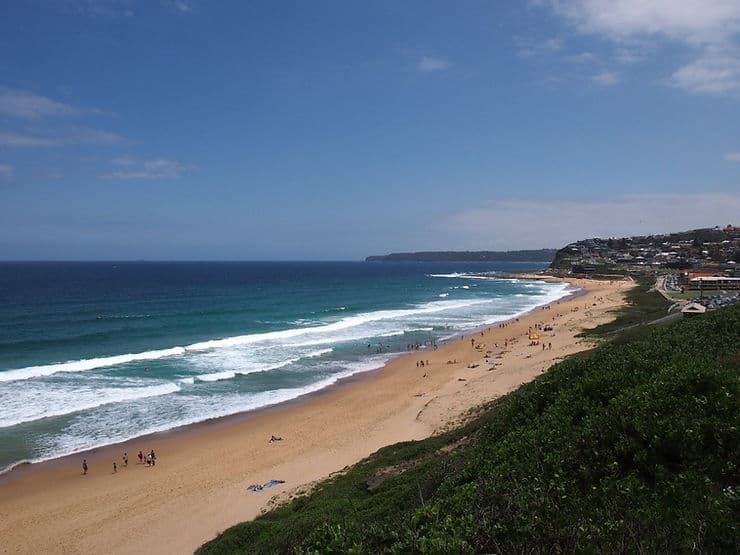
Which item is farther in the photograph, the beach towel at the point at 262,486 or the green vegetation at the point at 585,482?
the beach towel at the point at 262,486

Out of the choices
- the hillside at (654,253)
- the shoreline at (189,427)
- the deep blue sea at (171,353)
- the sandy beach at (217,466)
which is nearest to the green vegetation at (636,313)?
the sandy beach at (217,466)

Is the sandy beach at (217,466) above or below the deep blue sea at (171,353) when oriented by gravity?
below

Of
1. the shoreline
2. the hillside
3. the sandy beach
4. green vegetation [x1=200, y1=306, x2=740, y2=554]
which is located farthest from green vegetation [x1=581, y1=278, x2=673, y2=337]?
the hillside

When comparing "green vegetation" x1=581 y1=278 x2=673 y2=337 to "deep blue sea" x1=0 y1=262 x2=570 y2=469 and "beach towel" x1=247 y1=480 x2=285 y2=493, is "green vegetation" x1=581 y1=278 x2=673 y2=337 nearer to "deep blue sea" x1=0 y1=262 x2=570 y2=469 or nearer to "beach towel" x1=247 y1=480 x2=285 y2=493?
"deep blue sea" x1=0 y1=262 x2=570 y2=469

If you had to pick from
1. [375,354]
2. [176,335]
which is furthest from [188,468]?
[176,335]

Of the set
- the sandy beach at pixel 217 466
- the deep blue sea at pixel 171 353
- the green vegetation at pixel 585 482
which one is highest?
the green vegetation at pixel 585 482

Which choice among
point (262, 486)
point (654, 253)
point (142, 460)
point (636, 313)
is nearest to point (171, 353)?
point (142, 460)

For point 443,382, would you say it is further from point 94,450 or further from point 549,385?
point 549,385

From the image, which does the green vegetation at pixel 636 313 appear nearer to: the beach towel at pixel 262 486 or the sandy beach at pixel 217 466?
the sandy beach at pixel 217 466
